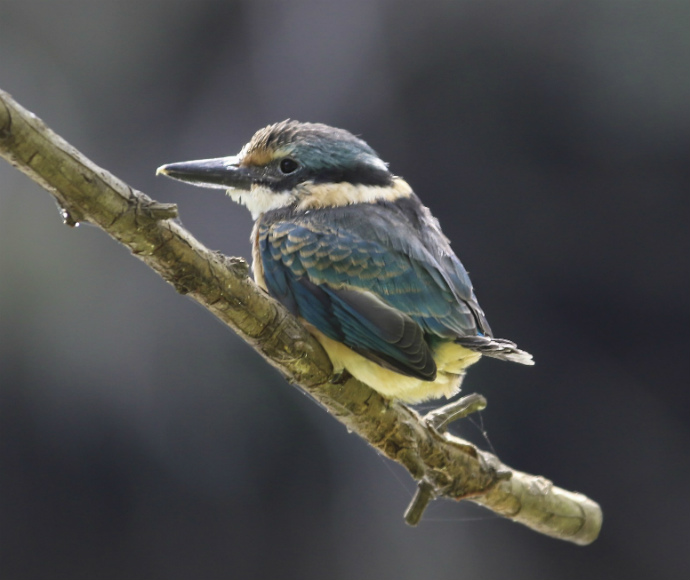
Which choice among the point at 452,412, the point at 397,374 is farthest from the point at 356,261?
the point at 452,412

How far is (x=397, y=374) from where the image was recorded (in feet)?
5.28

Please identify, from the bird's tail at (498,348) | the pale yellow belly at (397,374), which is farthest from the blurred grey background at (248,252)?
the bird's tail at (498,348)

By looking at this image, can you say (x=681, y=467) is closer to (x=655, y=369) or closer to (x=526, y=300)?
(x=655, y=369)

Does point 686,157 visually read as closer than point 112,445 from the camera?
No

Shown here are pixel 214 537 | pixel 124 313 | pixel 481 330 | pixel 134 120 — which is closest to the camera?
pixel 481 330

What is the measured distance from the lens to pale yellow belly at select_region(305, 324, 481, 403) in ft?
5.23

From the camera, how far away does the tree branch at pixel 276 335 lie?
3.62 feet

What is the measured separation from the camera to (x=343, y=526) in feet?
10.7

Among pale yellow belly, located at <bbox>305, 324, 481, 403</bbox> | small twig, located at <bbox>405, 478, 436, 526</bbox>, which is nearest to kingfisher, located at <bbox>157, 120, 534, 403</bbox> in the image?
pale yellow belly, located at <bbox>305, 324, 481, 403</bbox>

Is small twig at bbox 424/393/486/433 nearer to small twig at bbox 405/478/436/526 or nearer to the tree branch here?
the tree branch

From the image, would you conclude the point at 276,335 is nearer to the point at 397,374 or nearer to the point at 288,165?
the point at 397,374

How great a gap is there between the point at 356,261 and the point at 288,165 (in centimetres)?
35

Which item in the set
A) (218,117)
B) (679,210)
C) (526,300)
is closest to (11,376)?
(218,117)

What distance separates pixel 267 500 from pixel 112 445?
67 cm
